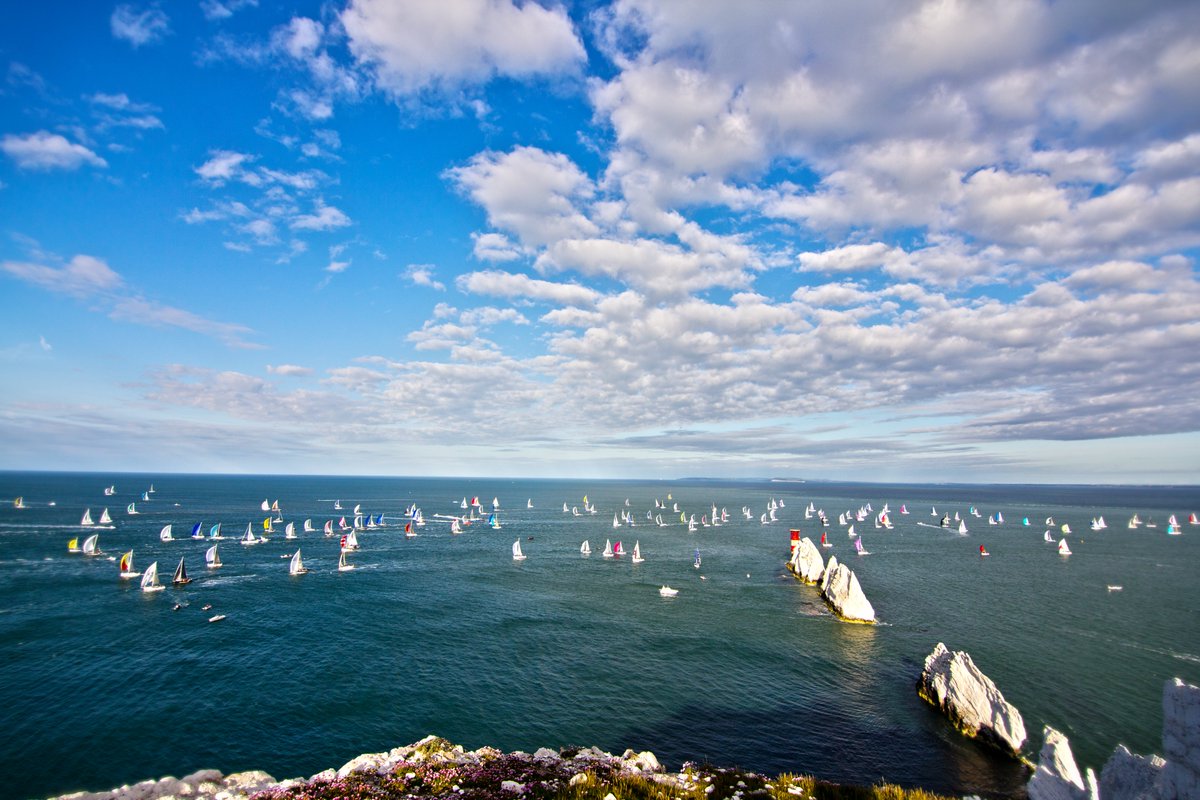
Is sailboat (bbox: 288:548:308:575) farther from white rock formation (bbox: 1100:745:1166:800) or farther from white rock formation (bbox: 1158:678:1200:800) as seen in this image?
white rock formation (bbox: 1158:678:1200:800)

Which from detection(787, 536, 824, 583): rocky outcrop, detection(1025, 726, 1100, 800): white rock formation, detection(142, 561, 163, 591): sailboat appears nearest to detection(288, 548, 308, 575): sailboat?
detection(142, 561, 163, 591): sailboat

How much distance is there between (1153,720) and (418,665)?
52.7 m

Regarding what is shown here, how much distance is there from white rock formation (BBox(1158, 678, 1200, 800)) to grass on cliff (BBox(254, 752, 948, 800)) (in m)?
8.13

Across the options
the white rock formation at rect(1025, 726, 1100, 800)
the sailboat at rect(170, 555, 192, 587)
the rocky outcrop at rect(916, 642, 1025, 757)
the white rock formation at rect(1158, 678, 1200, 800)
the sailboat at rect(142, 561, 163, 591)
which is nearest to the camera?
the white rock formation at rect(1158, 678, 1200, 800)

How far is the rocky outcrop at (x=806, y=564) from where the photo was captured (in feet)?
251

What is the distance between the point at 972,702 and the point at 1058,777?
468 inches

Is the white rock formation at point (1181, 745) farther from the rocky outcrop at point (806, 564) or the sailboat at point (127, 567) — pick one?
the sailboat at point (127, 567)

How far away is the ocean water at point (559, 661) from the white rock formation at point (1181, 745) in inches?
480

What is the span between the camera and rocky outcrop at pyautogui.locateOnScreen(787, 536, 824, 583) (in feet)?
251

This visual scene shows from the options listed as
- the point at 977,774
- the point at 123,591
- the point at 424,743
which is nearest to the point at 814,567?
the point at 977,774

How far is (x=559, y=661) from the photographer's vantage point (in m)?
46.4

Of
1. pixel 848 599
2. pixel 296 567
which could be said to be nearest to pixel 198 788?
pixel 848 599

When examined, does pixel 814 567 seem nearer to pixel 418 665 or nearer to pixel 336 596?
pixel 418 665

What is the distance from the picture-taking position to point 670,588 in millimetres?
72500
